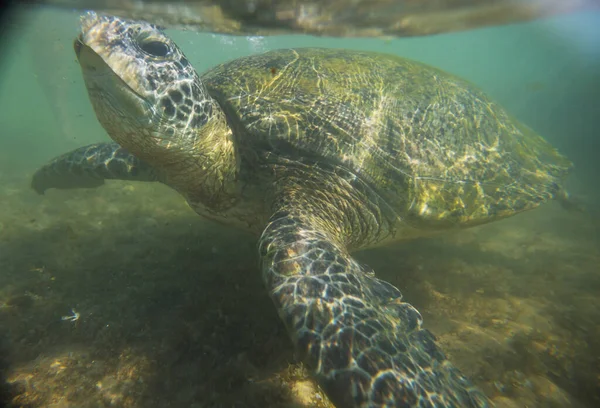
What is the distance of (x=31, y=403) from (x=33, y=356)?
1.65ft

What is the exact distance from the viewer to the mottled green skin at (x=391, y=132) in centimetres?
344

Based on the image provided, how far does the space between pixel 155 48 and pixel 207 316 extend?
2.81m

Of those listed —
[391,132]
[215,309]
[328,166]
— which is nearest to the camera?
[215,309]

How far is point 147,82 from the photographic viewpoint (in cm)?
275

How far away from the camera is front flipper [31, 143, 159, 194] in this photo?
14.6ft

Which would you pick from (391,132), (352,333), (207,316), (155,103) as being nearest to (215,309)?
(207,316)

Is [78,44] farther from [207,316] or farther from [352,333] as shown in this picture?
[352,333]

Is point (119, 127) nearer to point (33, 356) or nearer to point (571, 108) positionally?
point (33, 356)

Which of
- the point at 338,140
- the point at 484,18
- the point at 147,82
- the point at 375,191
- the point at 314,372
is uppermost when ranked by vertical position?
the point at 484,18

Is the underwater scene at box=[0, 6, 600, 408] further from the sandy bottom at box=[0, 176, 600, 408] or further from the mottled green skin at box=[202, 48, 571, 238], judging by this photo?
the mottled green skin at box=[202, 48, 571, 238]

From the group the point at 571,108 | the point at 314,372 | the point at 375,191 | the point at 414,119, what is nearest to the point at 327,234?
the point at 375,191

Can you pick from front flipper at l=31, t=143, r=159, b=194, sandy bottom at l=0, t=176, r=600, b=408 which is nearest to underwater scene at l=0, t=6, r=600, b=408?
sandy bottom at l=0, t=176, r=600, b=408

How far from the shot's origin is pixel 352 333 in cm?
204

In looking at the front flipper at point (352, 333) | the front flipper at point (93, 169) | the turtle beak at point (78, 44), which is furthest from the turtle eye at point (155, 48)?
the front flipper at point (352, 333)
